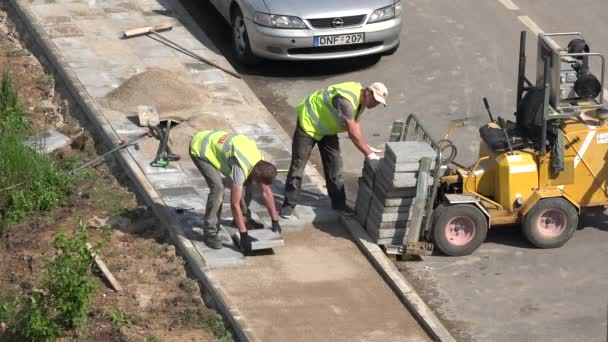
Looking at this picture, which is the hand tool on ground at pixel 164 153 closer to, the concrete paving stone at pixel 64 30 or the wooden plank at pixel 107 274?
the wooden plank at pixel 107 274

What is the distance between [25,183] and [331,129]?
3.46m

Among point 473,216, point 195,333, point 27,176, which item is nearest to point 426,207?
point 473,216

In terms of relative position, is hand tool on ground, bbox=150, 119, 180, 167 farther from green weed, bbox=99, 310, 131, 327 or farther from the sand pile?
green weed, bbox=99, 310, 131, 327

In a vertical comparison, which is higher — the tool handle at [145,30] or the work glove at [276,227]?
the tool handle at [145,30]

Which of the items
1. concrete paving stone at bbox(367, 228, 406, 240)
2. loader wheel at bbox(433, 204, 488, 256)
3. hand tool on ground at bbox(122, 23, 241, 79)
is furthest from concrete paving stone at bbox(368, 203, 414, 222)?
hand tool on ground at bbox(122, 23, 241, 79)

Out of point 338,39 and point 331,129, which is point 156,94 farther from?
point 331,129

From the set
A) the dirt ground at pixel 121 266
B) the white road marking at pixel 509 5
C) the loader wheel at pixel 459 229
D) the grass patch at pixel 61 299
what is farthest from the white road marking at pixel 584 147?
the white road marking at pixel 509 5

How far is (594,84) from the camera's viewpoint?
13039mm

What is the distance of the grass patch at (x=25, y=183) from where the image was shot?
14188mm

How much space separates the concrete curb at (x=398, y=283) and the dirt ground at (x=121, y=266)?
1.80m

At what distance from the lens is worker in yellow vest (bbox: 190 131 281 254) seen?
12484 millimetres

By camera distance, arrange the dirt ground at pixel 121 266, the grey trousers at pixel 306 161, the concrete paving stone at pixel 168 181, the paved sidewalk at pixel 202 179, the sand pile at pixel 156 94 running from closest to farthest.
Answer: the dirt ground at pixel 121 266, the paved sidewalk at pixel 202 179, the grey trousers at pixel 306 161, the concrete paving stone at pixel 168 181, the sand pile at pixel 156 94

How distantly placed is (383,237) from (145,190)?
271cm

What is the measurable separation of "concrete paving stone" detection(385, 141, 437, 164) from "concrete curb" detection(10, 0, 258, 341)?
2156mm
